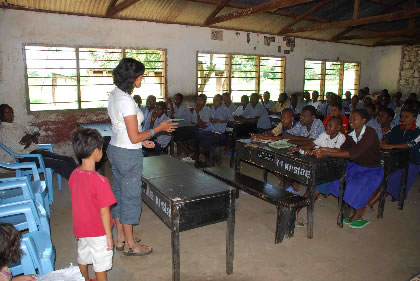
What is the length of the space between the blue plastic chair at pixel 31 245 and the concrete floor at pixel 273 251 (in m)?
0.65

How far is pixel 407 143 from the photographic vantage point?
13.6 feet

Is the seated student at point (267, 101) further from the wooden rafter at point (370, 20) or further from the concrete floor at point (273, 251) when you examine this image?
the concrete floor at point (273, 251)

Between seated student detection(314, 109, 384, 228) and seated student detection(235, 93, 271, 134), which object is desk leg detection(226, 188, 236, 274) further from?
seated student detection(235, 93, 271, 134)

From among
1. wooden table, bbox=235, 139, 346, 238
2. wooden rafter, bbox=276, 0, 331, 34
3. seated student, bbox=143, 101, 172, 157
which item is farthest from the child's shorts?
wooden rafter, bbox=276, 0, 331, 34

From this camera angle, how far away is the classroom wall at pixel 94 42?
19.9ft

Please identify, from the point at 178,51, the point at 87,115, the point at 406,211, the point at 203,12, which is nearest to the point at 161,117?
the point at 87,115

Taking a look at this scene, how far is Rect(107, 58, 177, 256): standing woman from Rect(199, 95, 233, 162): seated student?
326 cm

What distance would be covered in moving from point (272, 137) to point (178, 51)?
4.14m

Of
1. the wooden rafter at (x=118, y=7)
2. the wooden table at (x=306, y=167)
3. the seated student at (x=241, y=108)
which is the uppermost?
the wooden rafter at (x=118, y=7)

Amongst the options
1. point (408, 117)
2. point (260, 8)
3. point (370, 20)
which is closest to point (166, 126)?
point (408, 117)

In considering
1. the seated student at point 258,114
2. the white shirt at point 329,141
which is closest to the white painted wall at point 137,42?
the seated student at point 258,114

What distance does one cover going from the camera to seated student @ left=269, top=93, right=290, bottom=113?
8.34 m

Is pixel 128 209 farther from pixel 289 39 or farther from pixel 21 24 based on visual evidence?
pixel 289 39

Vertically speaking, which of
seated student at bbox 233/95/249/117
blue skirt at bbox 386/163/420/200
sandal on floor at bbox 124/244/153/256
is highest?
seated student at bbox 233/95/249/117
